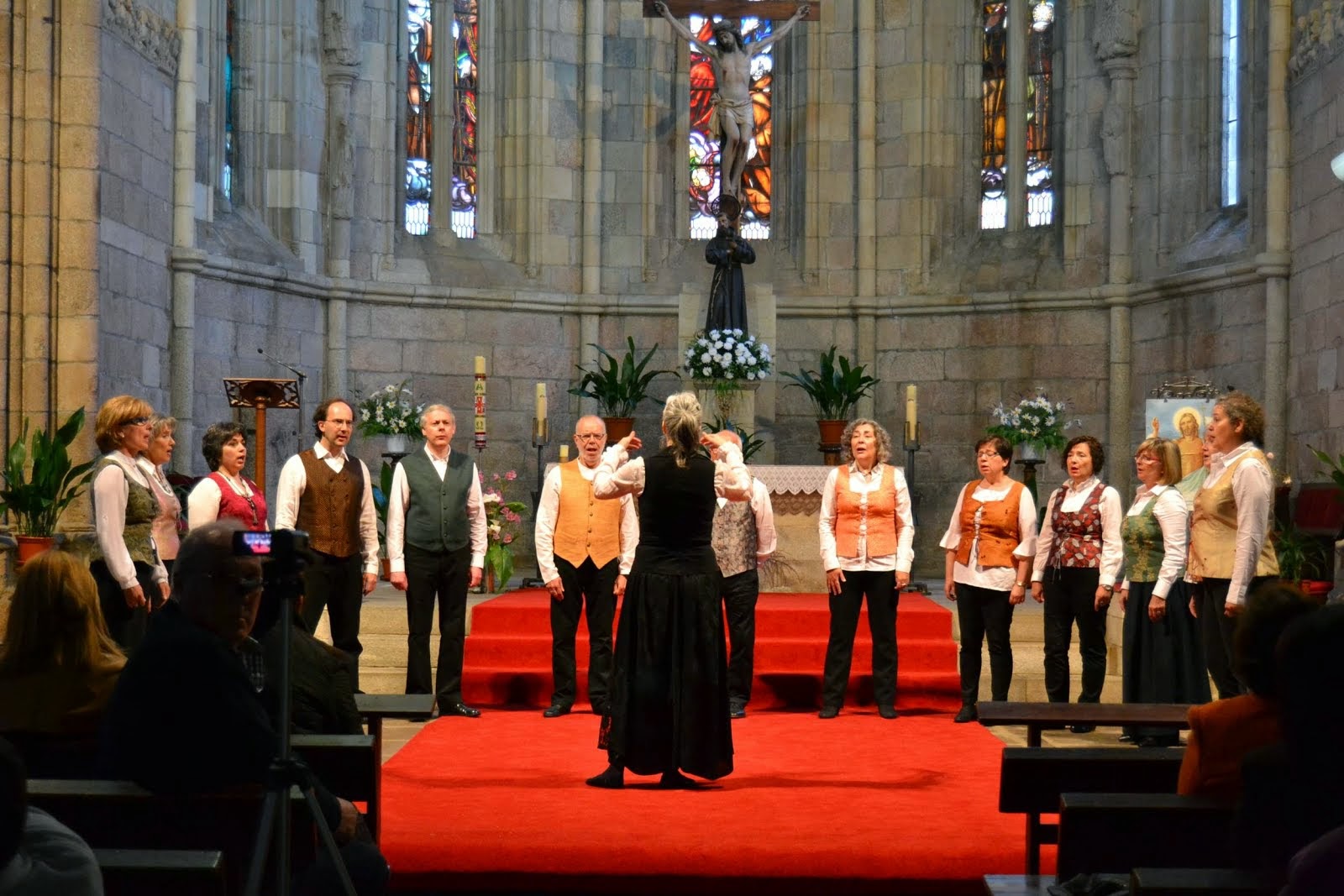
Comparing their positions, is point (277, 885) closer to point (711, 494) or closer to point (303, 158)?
point (711, 494)

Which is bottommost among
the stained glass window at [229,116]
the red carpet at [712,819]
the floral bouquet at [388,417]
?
the red carpet at [712,819]

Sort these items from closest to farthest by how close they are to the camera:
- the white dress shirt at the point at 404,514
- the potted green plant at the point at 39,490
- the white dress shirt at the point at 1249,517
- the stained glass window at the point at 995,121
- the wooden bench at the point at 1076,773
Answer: the wooden bench at the point at 1076,773 → the white dress shirt at the point at 1249,517 → the white dress shirt at the point at 404,514 → the potted green plant at the point at 39,490 → the stained glass window at the point at 995,121

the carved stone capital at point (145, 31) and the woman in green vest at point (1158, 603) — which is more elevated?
the carved stone capital at point (145, 31)

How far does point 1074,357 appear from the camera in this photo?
1402cm

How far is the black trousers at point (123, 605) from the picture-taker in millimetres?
6613

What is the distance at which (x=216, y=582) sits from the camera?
3303 mm

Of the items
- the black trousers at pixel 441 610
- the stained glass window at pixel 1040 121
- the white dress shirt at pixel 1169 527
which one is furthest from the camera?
the stained glass window at pixel 1040 121

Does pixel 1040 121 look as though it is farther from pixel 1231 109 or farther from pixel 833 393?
pixel 833 393

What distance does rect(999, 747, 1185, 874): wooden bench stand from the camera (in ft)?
13.3

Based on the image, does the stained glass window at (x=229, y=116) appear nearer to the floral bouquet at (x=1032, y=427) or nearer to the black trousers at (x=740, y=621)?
the floral bouquet at (x=1032, y=427)

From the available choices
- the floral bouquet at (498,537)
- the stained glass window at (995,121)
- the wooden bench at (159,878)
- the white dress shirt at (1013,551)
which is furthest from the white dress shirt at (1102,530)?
the stained glass window at (995,121)

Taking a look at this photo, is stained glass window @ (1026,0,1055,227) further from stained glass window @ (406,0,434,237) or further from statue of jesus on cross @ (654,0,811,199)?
stained glass window @ (406,0,434,237)

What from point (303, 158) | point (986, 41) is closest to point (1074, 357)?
point (986, 41)

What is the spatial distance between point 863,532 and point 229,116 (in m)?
7.91
